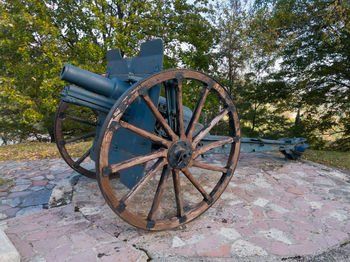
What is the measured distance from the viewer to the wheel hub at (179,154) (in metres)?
2.32

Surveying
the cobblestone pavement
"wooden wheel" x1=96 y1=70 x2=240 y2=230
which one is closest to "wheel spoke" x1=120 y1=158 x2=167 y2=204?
"wooden wheel" x1=96 y1=70 x2=240 y2=230

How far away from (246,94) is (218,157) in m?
6.00

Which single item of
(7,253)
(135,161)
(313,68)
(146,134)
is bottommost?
(7,253)

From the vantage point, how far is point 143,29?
814 centimetres

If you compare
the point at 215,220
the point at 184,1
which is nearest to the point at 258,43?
the point at 184,1

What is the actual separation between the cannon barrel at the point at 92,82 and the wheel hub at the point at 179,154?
0.84 m

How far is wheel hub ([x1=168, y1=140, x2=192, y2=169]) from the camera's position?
232 cm

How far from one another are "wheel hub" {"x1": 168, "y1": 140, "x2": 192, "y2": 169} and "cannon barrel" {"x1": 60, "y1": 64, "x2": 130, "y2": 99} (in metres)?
0.84

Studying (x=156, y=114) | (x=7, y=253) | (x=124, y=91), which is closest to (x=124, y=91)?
(x=124, y=91)

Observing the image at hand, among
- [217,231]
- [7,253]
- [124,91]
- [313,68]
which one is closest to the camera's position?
[7,253]

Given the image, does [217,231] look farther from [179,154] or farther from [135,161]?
[135,161]

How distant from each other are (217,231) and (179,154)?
0.91 metres

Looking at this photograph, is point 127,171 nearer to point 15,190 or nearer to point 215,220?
point 215,220

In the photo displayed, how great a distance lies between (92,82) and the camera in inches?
90.5
